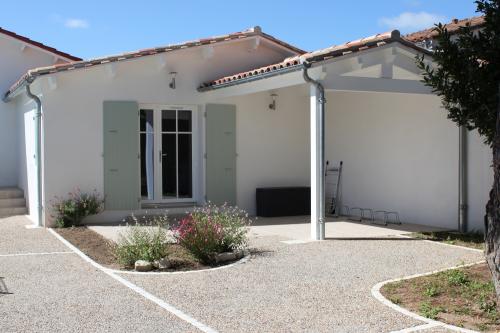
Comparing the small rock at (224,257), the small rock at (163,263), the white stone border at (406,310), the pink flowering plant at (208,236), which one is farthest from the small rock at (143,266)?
the white stone border at (406,310)

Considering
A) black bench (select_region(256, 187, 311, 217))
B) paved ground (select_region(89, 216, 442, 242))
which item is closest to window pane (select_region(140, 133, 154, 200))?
paved ground (select_region(89, 216, 442, 242))

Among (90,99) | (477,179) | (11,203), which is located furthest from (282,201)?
(11,203)

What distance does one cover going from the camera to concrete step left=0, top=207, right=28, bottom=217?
1277 centimetres

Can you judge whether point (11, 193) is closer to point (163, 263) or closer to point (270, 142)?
point (270, 142)

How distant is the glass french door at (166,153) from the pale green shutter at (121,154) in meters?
0.38

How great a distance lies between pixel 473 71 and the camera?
215 inches

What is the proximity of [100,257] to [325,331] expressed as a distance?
424 centimetres

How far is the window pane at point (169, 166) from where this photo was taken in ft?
40.6

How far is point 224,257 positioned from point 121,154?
16.0 ft

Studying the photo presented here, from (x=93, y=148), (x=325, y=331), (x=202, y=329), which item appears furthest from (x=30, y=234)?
(x=325, y=331)

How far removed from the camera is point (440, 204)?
10.7 meters

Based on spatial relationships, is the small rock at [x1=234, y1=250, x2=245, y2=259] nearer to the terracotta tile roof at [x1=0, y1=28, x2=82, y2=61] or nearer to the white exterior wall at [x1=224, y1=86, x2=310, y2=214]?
the white exterior wall at [x1=224, y1=86, x2=310, y2=214]

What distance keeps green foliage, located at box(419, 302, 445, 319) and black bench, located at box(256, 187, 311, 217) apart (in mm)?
7262

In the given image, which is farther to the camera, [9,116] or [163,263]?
[9,116]
